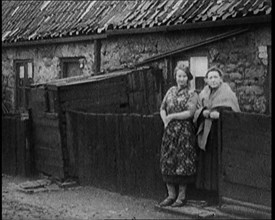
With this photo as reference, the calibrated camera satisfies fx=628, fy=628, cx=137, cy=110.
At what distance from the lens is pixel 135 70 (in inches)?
472

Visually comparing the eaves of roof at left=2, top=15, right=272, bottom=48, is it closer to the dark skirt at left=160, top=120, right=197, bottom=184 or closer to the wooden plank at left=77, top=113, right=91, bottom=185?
the wooden plank at left=77, top=113, right=91, bottom=185

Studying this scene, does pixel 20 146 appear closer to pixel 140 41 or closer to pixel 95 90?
pixel 95 90

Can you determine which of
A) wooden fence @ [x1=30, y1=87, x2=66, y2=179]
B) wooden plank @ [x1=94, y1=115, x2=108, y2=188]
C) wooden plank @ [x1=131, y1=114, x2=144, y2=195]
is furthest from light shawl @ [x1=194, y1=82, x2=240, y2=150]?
wooden fence @ [x1=30, y1=87, x2=66, y2=179]

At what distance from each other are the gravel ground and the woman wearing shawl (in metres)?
0.67

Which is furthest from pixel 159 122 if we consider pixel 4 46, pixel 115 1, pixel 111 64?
pixel 4 46

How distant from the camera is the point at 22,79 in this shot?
1691 cm

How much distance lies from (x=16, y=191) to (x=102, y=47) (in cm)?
468

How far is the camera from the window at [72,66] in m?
14.6

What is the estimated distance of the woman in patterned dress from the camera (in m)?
8.13

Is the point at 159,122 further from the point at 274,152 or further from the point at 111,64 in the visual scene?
the point at 111,64

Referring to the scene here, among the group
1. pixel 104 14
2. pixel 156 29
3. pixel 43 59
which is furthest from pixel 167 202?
pixel 43 59

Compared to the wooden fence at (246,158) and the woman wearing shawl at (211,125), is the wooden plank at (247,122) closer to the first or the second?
the wooden fence at (246,158)

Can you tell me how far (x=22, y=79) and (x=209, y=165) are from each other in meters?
9.79

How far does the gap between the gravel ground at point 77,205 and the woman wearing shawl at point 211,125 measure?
665mm
